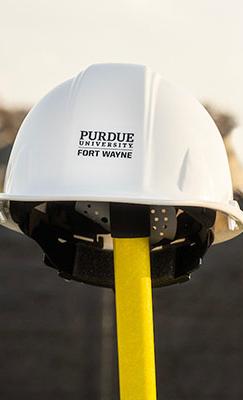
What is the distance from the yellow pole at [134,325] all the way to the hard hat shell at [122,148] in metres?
0.10

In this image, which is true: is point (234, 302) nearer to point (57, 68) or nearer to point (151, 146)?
point (57, 68)

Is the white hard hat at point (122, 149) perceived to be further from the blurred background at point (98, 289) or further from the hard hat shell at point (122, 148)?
the blurred background at point (98, 289)

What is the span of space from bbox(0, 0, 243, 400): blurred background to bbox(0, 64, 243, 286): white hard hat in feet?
4.74

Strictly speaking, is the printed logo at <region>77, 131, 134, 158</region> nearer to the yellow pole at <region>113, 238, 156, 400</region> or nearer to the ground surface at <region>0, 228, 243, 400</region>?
the yellow pole at <region>113, 238, 156, 400</region>

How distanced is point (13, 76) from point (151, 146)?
5.41 feet

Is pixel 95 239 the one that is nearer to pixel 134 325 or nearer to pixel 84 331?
pixel 134 325

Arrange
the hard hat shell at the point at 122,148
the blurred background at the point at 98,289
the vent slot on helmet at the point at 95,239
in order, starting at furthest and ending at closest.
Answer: the blurred background at the point at 98,289 → the vent slot on helmet at the point at 95,239 → the hard hat shell at the point at 122,148

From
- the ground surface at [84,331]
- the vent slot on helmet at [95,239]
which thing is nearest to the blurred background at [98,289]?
the ground surface at [84,331]

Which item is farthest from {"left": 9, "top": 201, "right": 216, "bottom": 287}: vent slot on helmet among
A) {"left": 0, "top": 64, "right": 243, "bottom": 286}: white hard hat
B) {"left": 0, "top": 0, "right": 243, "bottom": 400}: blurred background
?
{"left": 0, "top": 0, "right": 243, "bottom": 400}: blurred background

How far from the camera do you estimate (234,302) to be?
8.46 feet

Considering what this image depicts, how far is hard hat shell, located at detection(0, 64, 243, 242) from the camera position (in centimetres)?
89

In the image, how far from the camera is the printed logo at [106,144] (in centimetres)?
91

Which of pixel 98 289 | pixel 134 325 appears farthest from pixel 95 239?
pixel 98 289

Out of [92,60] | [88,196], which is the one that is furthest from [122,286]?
[92,60]
